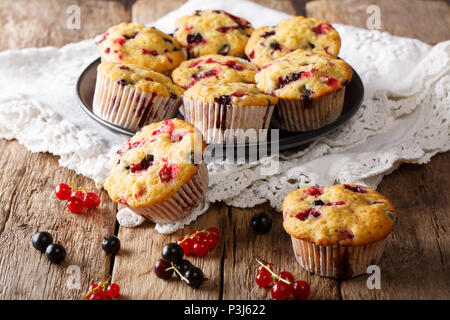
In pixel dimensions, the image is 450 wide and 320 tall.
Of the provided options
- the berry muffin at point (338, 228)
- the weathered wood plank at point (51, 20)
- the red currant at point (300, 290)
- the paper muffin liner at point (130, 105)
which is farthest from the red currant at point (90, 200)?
the weathered wood plank at point (51, 20)

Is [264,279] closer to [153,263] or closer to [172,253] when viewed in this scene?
[172,253]

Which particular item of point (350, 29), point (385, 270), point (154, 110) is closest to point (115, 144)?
point (154, 110)

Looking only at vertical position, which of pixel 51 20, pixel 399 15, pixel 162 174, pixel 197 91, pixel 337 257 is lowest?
pixel 51 20

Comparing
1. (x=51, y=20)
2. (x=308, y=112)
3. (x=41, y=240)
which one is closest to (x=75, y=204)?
(x=41, y=240)

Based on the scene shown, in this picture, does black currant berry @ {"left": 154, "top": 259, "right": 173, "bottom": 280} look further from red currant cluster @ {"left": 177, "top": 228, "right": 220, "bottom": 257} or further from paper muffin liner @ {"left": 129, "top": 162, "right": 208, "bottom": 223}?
paper muffin liner @ {"left": 129, "top": 162, "right": 208, "bottom": 223}

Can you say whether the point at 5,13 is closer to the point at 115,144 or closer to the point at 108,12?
the point at 108,12

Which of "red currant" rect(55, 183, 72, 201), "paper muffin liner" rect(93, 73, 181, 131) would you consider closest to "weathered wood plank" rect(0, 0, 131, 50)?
"paper muffin liner" rect(93, 73, 181, 131)
